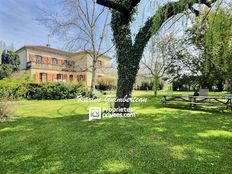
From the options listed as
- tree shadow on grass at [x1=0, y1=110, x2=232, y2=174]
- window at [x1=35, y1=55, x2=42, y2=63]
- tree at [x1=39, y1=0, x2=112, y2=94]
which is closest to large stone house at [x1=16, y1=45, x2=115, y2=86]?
window at [x1=35, y1=55, x2=42, y2=63]

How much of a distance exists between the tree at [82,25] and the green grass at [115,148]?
44.4 feet

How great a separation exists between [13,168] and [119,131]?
297cm

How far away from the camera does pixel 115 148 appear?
4840 mm

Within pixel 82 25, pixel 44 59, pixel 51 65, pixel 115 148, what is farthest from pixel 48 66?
pixel 115 148

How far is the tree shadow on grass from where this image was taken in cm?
393

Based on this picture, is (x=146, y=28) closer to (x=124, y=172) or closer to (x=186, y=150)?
(x=186, y=150)

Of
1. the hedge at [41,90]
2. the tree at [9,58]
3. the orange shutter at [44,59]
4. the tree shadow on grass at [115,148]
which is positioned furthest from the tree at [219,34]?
the tree at [9,58]

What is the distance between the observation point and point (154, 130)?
21.1ft

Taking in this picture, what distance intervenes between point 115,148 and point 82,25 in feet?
58.4

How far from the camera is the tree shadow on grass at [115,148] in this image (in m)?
3.93

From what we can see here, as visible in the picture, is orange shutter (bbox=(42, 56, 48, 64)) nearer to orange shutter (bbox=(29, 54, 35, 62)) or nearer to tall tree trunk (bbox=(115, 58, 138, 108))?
orange shutter (bbox=(29, 54, 35, 62))

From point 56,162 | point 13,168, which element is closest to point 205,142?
point 56,162

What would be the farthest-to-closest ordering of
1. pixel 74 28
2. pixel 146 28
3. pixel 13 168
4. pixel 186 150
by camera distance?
1. pixel 74 28
2. pixel 146 28
3. pixel 186 150
4. pixel 13 168

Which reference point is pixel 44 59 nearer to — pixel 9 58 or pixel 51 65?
pixel 51 65
